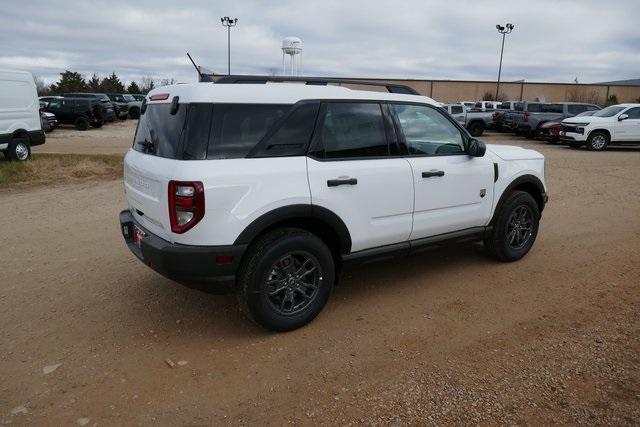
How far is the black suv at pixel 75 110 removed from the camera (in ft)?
80.9

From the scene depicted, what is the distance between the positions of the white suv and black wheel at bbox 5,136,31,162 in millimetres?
9939

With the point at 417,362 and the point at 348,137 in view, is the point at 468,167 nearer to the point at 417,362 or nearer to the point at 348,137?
the point at 348,137

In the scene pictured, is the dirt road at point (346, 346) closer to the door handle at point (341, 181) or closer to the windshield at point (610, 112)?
the door handle at point (341, 181)

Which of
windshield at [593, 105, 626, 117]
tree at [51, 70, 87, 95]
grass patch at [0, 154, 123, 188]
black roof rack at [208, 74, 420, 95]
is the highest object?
tree at [51, 70, 87, 95]

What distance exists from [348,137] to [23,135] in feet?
38.1

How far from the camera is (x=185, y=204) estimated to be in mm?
3160

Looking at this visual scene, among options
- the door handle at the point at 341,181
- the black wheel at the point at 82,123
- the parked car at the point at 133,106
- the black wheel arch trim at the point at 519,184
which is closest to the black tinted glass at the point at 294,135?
the door handle at the point at 341,181

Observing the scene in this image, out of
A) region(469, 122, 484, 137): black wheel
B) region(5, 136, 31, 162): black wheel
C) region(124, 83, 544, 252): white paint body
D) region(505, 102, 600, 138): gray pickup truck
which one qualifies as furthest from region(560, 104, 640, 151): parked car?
region(5, 136, 31, 162): black wheel

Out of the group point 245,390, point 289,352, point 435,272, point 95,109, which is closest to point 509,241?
point 435,272

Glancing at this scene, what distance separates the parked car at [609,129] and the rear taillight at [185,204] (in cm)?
1740

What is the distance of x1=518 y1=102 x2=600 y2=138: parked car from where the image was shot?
21.7 m

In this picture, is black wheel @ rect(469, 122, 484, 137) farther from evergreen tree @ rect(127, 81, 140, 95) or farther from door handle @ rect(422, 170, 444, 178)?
evergreen tree @ rect(127, 81, 140, 95)

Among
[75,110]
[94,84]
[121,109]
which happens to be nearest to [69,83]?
[94,84]

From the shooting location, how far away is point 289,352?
11.3 feet
